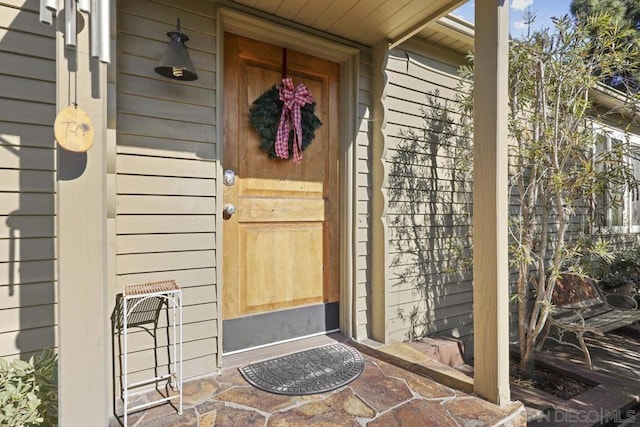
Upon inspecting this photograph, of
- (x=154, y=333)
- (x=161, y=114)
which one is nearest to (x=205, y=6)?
(x=161, y=114)

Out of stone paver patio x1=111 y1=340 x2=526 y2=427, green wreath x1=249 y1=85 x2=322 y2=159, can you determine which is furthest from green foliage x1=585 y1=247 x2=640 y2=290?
green wreath x1=249 y1=85 x2=322 y2=159

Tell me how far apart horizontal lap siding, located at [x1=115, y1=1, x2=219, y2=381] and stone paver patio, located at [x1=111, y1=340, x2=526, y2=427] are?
9.5 inches

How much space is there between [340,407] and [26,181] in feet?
6.10

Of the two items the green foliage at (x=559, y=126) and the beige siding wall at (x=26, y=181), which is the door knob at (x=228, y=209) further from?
the green foliage at (x=559, y=126)

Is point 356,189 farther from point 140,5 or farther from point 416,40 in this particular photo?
point 140,5

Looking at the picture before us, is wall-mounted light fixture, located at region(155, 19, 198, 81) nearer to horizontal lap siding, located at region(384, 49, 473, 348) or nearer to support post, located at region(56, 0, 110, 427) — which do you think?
support post, located at region(56, 0, 110, 427)

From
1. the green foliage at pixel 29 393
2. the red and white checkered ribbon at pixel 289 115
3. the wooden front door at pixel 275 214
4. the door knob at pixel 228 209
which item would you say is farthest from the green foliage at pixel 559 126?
the green foliage at pixel 29 393

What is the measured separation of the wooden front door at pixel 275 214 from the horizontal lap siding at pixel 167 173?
0.65ft

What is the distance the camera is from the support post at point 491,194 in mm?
1836

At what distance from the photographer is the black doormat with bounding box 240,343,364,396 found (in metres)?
1.95

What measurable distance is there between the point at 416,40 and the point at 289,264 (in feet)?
6.94

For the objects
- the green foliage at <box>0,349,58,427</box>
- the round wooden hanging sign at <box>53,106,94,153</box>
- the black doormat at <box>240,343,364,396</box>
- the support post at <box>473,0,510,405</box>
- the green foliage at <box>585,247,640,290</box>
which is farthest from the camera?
the green foliage at <box>585,247,640,290</box>

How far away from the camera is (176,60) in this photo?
1.85 m

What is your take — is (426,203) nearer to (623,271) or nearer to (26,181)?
(26,181)
